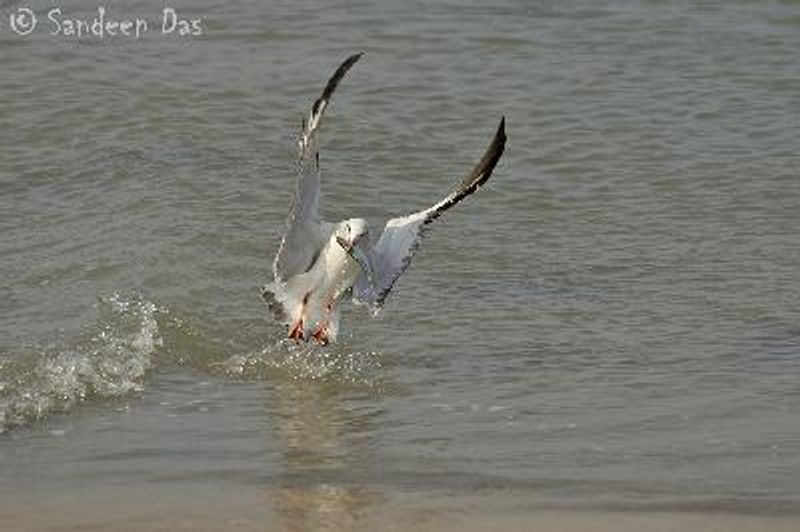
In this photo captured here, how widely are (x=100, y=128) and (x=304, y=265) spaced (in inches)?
148

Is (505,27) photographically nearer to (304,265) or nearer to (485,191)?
(485,191)

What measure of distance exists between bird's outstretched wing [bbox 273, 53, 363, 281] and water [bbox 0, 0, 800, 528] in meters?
0.42

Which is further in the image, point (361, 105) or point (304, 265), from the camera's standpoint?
→ point (361, 105)

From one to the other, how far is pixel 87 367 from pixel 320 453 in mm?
1323

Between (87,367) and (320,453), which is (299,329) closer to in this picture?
(87,367)

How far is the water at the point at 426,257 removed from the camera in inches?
240

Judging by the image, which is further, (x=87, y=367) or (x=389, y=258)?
(x=389, y=258)

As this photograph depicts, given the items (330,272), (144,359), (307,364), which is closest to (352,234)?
(330,272)

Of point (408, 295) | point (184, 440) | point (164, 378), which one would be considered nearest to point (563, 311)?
point (408, 295)

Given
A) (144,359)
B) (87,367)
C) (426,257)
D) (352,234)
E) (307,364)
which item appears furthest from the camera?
(426,257)

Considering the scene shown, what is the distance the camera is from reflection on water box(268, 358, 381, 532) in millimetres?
5410

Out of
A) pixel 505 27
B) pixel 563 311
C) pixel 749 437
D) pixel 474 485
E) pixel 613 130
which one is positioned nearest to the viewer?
pixel 474 485

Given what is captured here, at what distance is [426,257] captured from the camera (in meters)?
9.02

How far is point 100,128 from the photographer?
35.9ft
